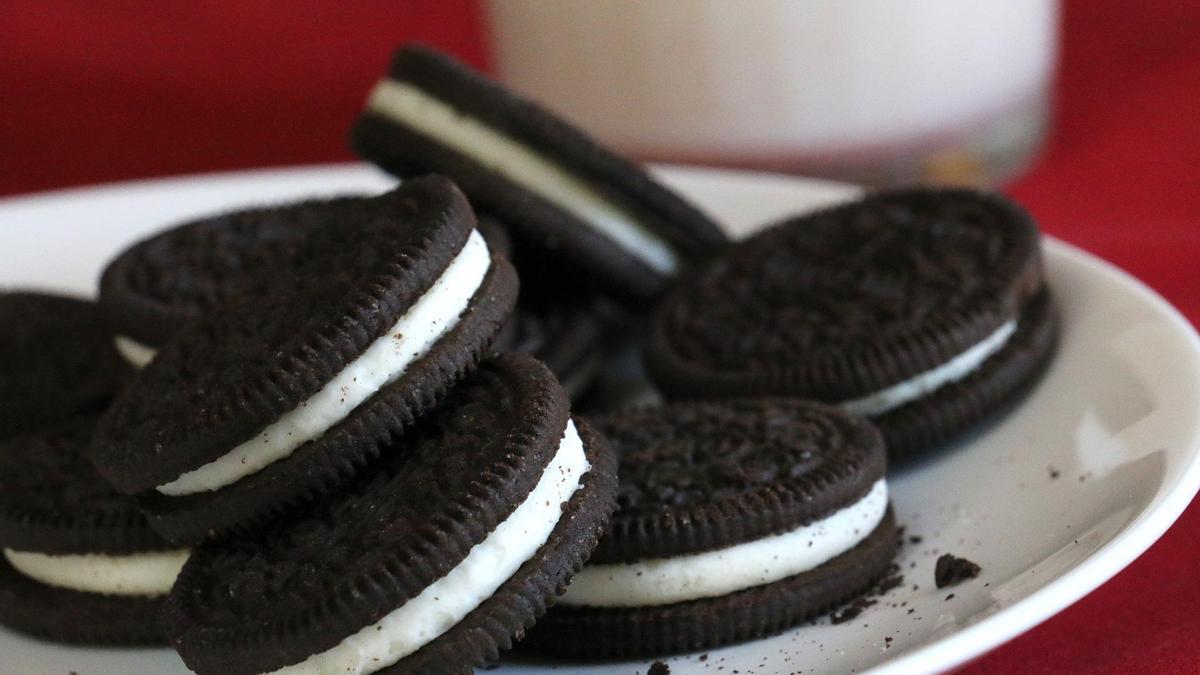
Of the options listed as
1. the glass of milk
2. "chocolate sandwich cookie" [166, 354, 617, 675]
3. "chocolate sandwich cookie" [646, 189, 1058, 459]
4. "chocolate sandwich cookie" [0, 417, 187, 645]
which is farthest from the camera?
the glass of milk

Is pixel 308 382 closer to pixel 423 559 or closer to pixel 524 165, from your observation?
pixel 423 559

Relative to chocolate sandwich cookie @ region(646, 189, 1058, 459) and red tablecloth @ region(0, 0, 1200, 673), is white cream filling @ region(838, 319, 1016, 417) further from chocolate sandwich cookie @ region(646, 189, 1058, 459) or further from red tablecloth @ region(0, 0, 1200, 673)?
red tablecloth @ region(0, 0, 1200, 673)

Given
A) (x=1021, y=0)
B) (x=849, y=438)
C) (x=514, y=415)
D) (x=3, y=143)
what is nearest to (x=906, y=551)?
(x=849, y=438)

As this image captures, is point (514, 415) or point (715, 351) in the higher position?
point (514, 415)

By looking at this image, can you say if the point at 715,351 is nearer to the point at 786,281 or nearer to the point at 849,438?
the point at 786,281

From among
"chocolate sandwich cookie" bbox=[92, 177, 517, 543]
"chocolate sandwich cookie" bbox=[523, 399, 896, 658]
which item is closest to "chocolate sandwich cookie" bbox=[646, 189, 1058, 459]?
"chocolate sandwich cookie" bbox=[523, 399, 896, 658]

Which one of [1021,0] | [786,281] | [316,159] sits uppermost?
[1021,0]
